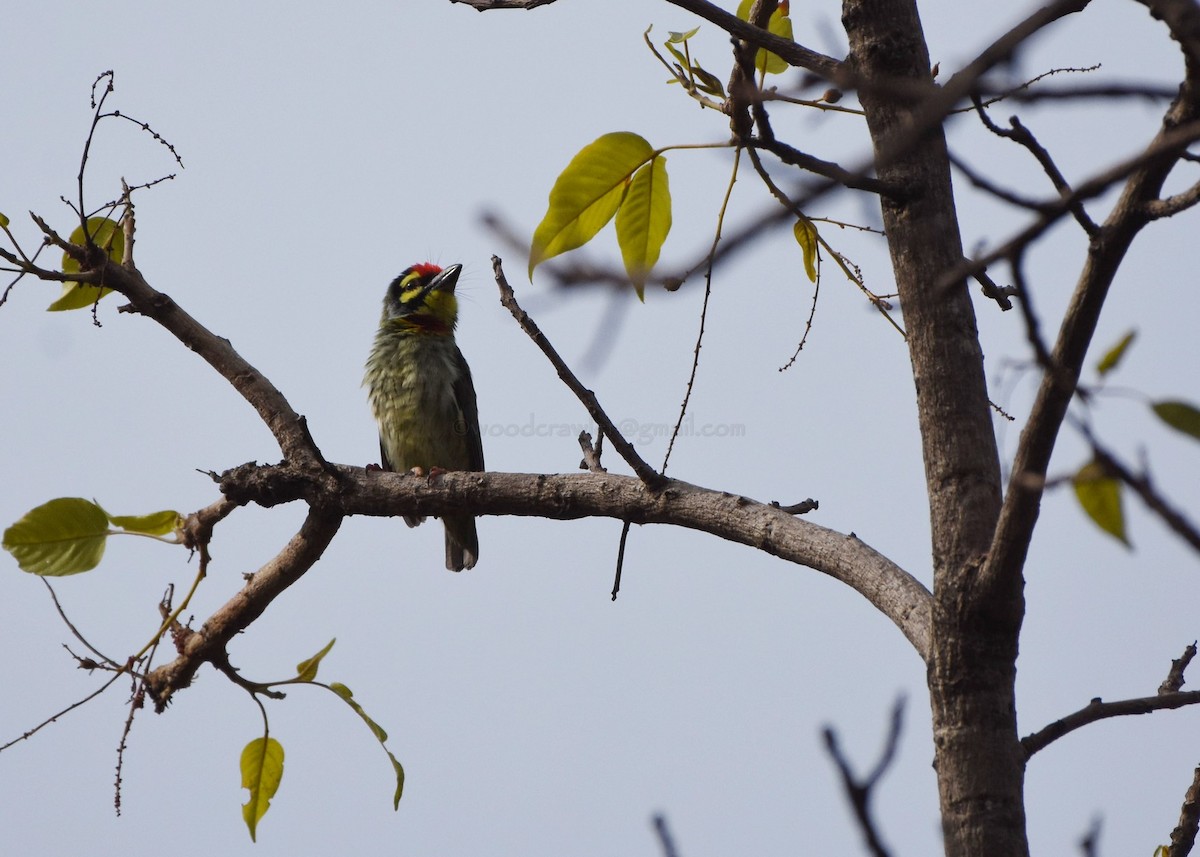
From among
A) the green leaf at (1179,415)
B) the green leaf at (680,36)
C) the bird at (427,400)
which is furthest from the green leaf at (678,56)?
the bird at (427,400)

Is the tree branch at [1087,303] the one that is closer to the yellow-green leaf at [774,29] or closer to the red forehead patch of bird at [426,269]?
the yellow-green leaf at [774,29]

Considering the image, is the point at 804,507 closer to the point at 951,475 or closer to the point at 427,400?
the point at 951,475

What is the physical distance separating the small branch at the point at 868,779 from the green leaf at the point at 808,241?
6.06ft

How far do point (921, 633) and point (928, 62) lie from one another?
1071mm

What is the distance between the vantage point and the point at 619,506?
2.73 m

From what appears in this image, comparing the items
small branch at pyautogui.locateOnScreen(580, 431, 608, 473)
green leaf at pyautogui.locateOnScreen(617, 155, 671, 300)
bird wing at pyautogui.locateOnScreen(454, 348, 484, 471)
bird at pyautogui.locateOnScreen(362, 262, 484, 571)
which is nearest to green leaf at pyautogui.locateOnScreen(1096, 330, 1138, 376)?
green leaf at pyautogui.locateOnScreen(617, 155, 671, 300)

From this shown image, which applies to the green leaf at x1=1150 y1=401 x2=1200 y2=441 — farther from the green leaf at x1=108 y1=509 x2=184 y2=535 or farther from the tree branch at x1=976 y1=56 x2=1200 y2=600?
the green leaf at x1=108 y1=509 x2=184 y2=535

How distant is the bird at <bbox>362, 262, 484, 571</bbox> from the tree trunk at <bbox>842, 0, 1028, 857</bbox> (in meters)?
3.94

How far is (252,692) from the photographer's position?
3049mm

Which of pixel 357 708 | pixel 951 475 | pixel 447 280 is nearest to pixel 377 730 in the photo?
pixel 357 708

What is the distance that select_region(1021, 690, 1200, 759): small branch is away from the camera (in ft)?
6.63

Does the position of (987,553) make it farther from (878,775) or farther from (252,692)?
(252,692)

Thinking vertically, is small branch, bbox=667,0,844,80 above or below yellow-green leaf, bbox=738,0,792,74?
below

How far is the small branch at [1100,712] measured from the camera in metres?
2.02
